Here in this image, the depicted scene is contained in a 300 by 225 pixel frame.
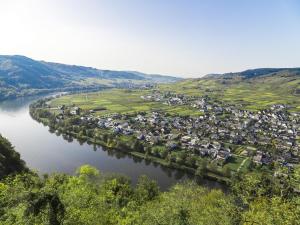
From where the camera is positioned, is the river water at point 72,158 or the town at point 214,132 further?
the town at point 214,132

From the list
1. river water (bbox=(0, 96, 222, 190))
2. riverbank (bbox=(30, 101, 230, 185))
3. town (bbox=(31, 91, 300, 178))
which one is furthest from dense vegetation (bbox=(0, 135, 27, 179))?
town (bbox=(31, 91, 300, 178))

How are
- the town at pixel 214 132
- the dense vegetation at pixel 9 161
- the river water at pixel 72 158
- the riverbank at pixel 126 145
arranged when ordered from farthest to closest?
the town at pixel 214 132
the river water at pixel 72 158
the riverbank at pixel 126 145
the dense vegetation at pixel 9 161

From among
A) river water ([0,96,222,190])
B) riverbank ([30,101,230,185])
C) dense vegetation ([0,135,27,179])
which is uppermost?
dense vegetation ([0,135,27,179])

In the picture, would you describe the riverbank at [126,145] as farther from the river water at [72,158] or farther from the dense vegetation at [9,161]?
the dense vegetation at [9,161]

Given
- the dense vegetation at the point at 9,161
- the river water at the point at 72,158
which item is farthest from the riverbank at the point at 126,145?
the dense vegetation at the point at 9,161

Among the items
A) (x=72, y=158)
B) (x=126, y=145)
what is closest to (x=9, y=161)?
(x=72, y=158)

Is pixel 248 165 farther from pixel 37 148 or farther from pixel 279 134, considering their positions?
pixel 37 148

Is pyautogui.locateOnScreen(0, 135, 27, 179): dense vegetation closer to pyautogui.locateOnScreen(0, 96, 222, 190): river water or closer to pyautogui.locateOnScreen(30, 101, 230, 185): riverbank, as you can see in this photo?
pyautogui.locateOnScreen(0, 96, 222, 190): river water

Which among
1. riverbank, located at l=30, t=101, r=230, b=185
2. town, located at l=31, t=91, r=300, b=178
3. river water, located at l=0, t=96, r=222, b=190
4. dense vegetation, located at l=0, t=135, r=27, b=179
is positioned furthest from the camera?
town, located at l=31, t=91, r=300, b=178

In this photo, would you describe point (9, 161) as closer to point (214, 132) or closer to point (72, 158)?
point (72, 158)
